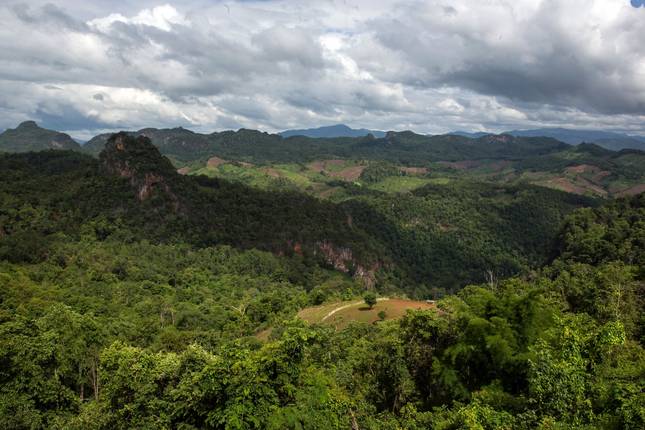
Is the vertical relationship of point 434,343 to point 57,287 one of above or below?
above

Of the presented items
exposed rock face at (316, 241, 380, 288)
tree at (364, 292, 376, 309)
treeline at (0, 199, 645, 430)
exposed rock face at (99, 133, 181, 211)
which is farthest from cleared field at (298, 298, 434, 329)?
exposed rock face at (99, 133, 181, 211)

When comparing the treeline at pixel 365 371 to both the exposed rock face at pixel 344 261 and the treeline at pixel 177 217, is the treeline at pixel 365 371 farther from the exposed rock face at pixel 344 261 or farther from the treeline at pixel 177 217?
the exposed rock face at pixel 344 261

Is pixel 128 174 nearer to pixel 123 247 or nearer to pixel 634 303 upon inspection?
pixel 123 247

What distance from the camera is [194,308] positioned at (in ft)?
275

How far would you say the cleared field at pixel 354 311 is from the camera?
73.1 m

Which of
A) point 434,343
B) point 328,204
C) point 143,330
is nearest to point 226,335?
point 143,330

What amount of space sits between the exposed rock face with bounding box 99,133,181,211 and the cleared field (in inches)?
2722

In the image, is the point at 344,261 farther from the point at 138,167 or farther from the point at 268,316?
the point at 138,167

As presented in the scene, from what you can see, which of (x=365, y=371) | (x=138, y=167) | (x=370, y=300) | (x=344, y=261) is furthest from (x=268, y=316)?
(x=138, y=167)

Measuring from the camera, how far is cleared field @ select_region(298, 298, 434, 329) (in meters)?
73.1

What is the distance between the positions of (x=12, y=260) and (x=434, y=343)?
300ft

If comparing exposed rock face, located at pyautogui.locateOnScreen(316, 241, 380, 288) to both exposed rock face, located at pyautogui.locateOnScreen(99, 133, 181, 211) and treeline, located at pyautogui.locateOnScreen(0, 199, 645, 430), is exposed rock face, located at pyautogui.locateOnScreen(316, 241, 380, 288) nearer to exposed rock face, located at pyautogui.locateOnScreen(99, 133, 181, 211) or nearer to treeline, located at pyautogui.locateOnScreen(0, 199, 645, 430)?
exposed rock face, located at pyautogui.locateOnScreen(99, 133, 181, 211)

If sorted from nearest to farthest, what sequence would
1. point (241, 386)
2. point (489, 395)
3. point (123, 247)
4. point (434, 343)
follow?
point (241, 386)
point (489, 395)
point (434, 343)
point (123, 247)

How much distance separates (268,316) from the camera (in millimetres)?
83250
